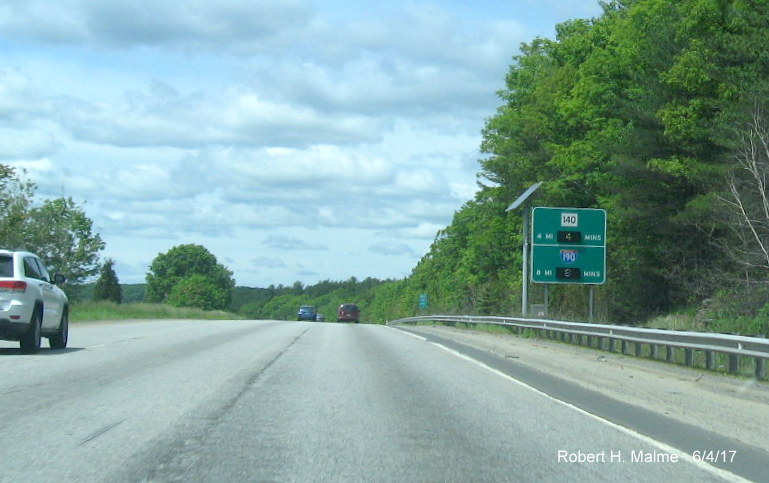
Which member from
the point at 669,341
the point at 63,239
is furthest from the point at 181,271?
the point at 669,341

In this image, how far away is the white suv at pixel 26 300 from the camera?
17688 millimetres

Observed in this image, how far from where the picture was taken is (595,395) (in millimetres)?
13555

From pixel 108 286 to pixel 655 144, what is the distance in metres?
94.9

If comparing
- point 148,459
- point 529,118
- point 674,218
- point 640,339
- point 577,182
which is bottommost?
point 148,459

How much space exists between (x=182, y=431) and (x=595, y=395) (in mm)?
6449

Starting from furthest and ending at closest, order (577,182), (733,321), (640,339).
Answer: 1. (577,182)
2. (733,321)
3. (640,339)

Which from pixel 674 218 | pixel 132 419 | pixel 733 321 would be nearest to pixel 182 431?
pixel 132 419

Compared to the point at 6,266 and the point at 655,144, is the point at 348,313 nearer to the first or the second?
the point at 655,144

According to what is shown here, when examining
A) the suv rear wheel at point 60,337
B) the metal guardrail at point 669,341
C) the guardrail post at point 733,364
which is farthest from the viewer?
the suv rear wheel at point 60,337

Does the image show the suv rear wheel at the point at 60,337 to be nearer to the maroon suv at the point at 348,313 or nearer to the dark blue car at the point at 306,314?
the dark blue car at the point at 306,314

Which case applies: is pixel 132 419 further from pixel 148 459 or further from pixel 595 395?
pixel 595 395

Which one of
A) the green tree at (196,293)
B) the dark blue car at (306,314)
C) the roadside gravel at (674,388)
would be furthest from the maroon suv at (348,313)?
the green tree at (196,293)

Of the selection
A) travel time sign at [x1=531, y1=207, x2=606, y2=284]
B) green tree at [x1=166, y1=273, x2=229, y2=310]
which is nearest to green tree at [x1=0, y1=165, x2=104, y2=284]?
travel time sign at [x1=531, y1=207, x2=606, y2=284]

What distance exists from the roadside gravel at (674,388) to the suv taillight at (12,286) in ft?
32.2
